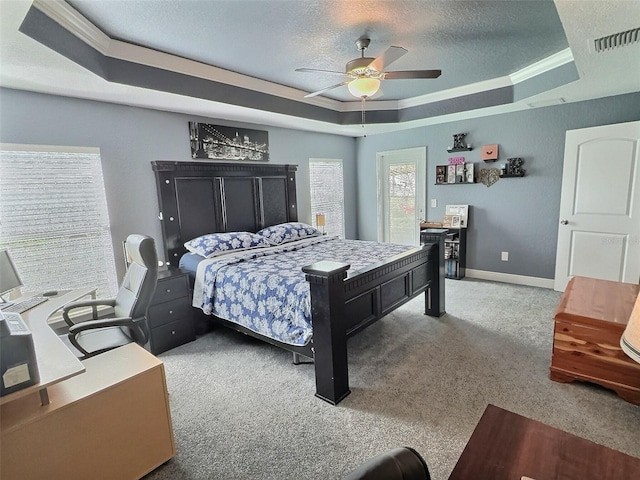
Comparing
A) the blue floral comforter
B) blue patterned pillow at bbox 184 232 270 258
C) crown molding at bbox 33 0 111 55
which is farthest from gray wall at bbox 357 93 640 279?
crown molding at bbox 33 0 111 55

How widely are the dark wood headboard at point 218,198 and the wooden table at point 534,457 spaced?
11.0 feet

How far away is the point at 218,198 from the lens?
12.9 feet

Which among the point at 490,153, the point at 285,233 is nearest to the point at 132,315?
the point at 285,233

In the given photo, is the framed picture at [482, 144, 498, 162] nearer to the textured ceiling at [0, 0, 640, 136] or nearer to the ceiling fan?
the textured ceiling at [0, 0, 640, 136]

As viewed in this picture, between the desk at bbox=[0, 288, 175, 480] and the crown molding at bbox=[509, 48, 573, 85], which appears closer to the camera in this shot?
the desk at bbox=[0, 288, 175, 480]

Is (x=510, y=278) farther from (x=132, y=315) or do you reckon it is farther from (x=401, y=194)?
(x=132, y=315)

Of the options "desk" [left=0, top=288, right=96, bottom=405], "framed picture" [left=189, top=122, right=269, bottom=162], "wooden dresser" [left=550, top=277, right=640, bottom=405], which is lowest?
"wooden dresser" [left=550, top=277, right=640, bottom=405]

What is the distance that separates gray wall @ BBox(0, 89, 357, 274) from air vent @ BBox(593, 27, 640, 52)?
11.7ft

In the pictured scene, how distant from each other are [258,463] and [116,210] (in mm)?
2677

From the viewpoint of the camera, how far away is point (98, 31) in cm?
240

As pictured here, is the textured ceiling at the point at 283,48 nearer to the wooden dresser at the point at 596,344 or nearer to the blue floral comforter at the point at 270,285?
the blue floral comforter at the point at 270,285

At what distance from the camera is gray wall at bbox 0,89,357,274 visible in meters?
2.63

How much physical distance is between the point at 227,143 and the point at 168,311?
216 centimetres

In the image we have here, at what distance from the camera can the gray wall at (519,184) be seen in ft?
12.8
